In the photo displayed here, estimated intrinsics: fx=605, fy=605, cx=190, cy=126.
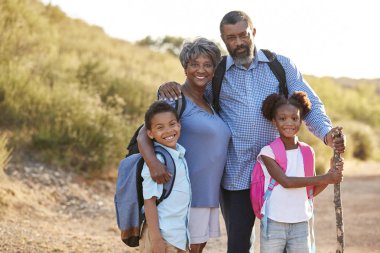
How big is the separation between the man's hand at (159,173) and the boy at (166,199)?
52 mm

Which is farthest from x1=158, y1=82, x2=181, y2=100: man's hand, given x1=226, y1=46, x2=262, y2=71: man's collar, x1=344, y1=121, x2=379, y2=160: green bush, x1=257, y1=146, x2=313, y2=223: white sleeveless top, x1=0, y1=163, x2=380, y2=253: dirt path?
x1=344, y1=121, x2=379, y2=160: green bush

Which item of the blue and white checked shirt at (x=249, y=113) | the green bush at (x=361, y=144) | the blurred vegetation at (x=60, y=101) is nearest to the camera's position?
the blue and white checked shirt at (x=249, y=113)

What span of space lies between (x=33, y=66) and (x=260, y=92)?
10176 mm

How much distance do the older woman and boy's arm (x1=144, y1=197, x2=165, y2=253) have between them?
38cm

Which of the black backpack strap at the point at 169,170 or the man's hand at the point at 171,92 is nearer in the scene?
the black backpack strap at the point at 169,170

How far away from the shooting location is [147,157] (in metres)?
3.99

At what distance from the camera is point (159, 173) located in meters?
3.92

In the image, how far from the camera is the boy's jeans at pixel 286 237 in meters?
4.16

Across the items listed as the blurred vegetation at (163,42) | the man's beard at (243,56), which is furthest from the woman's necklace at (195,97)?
the blurred vegetation at (163,42)

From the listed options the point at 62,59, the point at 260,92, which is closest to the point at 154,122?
the point at 260,92

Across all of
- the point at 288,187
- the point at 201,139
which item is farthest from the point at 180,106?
the point at 288,187

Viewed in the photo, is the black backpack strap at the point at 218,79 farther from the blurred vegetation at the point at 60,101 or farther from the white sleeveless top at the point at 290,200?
the blurred vegetation at the point at 60,101

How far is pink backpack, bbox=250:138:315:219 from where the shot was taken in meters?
4.20

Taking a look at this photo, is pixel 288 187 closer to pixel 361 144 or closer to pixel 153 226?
pixel 153 226
